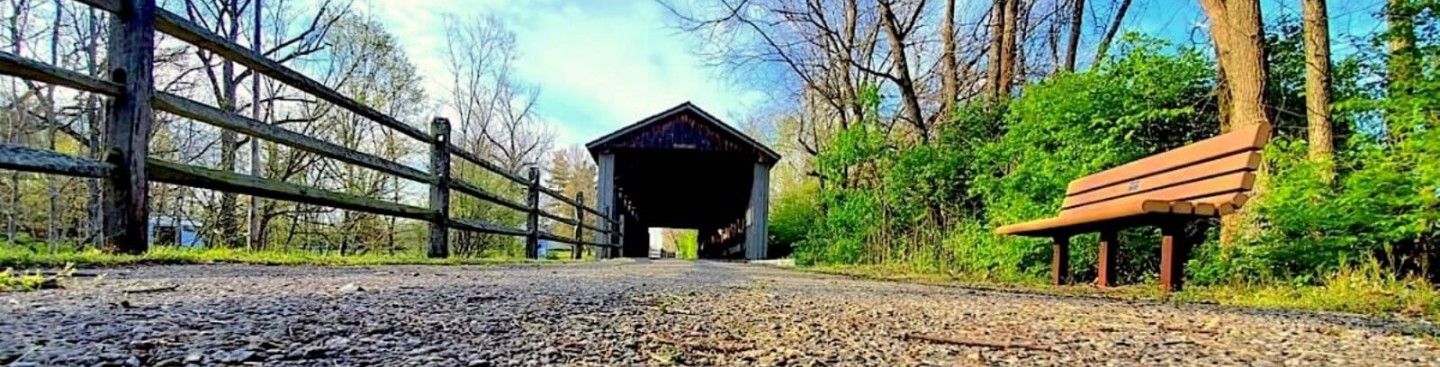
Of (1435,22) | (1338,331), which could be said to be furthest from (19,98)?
(1435,22)

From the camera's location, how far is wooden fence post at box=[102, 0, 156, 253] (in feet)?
10.1

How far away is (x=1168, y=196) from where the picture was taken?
416 cm

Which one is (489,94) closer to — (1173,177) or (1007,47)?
(1007,47)

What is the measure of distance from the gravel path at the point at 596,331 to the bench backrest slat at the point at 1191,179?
1042mm

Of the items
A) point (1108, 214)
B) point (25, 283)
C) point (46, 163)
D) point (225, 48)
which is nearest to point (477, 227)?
point (225, 48)

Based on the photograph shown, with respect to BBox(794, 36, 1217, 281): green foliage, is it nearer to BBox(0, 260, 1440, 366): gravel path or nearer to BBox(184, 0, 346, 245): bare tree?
BBox(0, 260, 1440, 366): gravel path

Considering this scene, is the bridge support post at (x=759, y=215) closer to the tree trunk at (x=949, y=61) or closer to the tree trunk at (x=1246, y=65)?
the tree trunk at (x=949, y=61)

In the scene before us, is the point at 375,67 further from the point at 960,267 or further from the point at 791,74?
the point at 960,267

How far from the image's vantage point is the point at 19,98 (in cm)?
898

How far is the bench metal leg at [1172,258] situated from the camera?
150 inches

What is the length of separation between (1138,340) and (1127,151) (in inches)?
176

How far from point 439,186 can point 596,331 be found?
189 inches

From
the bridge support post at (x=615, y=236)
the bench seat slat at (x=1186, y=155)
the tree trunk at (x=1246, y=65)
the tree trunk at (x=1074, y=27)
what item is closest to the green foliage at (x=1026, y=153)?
the tree trunk at (x=1246, y=65)

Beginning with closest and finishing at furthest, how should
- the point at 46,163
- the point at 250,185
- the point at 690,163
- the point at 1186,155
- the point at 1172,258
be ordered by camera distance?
the point at 46,163 < the point at 250,185 < the point at 1172,258 < the point at 1186,155 < the point at 690,163
